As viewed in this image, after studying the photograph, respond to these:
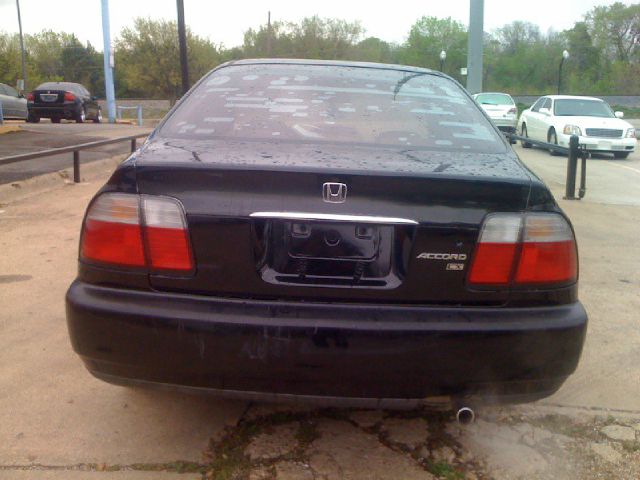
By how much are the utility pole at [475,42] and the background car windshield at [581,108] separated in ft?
12.0

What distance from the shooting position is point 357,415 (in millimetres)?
3268

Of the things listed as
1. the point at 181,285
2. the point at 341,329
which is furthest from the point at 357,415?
the point at 181,285

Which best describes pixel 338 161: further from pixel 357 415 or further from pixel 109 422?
pixel 109 422

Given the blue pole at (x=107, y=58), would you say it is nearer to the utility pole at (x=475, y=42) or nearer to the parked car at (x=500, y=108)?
the utility pole at (x=475, y=42)

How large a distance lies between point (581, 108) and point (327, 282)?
17.0 meters

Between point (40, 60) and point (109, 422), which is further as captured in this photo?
point (40, 60)

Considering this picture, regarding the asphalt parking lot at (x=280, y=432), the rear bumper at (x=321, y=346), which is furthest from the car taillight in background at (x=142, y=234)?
the asphalt parking lot at (x=280, y=432)

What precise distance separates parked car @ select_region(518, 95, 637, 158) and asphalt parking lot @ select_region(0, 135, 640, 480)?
521 inches

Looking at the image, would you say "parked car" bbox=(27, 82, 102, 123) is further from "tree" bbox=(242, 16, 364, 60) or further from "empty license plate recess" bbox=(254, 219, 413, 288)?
"tree" bbox=(242, 16, 364, 60)

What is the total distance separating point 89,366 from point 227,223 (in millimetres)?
800

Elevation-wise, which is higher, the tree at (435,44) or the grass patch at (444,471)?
the tree at (435,44)

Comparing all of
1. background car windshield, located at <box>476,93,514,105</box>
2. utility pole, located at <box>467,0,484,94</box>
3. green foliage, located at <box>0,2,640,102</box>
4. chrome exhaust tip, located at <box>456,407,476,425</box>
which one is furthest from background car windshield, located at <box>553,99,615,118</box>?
green foliage, located at <box>0,2,640,102</box>

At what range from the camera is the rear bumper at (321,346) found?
95.8 inches

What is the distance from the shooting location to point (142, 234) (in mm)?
2555
